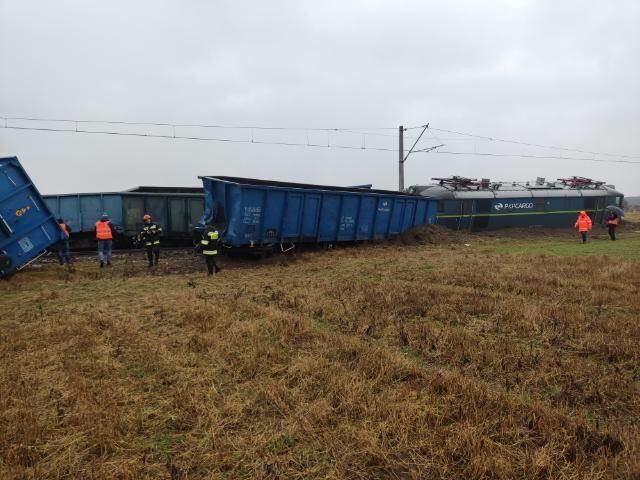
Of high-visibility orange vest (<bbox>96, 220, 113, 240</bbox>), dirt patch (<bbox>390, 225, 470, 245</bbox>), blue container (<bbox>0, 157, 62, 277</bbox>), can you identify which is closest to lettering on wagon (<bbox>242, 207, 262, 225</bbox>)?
high-visibility orange vest (<bbox>96, 220, 113, 240</bbox>)

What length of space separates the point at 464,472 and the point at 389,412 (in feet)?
2.41

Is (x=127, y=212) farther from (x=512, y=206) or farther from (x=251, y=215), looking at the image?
(x=512, y=206)

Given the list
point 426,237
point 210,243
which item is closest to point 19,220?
point 210,243

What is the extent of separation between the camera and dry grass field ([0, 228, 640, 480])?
2633mm

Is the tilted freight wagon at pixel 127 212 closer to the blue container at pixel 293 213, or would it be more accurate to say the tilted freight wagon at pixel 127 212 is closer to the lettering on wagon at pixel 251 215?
the blue container at pixel 293 213

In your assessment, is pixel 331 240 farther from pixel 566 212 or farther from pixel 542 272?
pixel 566 212

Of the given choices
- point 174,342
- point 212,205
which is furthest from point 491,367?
point 212,205

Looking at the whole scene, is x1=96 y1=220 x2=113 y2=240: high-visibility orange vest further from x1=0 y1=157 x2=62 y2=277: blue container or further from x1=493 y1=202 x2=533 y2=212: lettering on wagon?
x1=493 y1=202 x2=533 y2=212: lettering on wagon

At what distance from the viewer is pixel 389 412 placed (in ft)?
10.3

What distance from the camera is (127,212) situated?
54.5 ft

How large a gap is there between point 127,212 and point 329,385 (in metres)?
15.4

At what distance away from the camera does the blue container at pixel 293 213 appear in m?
12.2

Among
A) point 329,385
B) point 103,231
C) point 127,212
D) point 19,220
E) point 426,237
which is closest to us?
point 329,385

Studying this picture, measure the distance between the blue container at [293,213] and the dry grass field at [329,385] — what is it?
15.9ft
